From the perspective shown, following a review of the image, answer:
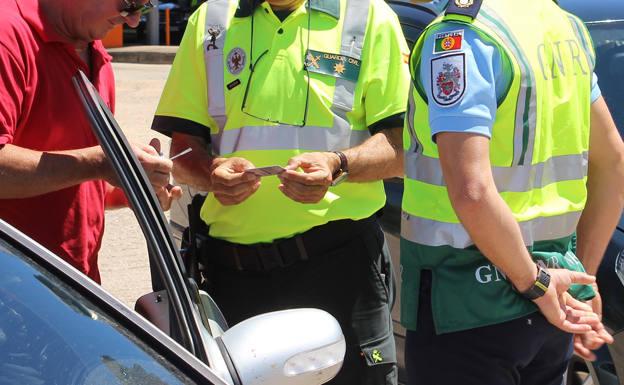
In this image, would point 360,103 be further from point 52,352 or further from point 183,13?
point 183,13

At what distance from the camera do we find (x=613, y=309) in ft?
10.1

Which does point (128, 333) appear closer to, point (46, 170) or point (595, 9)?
point (46, 170)

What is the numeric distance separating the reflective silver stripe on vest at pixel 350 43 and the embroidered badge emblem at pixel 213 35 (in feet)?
1.16

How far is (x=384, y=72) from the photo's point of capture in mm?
2928

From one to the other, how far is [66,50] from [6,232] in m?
1.00

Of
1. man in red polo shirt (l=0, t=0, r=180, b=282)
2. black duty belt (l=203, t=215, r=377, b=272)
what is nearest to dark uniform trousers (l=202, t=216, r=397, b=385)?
black duty belt (l=203, t=215, r=377, b=272)

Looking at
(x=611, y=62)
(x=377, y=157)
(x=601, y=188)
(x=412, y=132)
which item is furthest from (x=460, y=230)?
(x=611, y=62)

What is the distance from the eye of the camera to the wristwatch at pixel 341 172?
2797 mm

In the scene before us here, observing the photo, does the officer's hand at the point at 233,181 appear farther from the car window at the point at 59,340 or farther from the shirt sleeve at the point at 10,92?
the car window at the point at 59,340

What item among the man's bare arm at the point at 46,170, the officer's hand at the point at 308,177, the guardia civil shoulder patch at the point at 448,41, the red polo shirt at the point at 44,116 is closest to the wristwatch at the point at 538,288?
the guardia civil shoulder patch at the point at 448,41

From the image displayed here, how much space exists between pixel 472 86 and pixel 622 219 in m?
1.21

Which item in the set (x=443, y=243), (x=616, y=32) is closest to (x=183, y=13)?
(x=616, y=32)

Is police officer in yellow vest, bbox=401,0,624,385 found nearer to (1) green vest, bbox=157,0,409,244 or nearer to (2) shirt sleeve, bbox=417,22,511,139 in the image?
(2) shirt sleeve, bbox=417,22,511,139

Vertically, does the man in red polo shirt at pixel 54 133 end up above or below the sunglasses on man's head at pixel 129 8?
below
